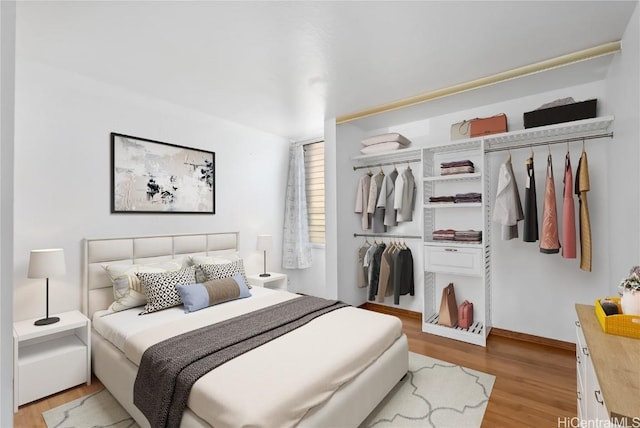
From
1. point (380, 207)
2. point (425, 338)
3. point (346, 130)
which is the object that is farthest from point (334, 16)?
point (425, 338)

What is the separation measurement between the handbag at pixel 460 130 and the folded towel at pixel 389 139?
22.2 inches

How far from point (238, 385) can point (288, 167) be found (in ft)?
11.7

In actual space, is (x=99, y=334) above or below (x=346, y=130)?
below

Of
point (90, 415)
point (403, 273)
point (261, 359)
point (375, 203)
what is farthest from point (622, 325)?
point (90, 415)

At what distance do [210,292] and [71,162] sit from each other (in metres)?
1.60

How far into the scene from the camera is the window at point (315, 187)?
15.0 ft

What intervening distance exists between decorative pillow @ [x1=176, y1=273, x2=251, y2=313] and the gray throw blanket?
16.6 inches

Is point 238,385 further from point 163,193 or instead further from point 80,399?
point 163,193

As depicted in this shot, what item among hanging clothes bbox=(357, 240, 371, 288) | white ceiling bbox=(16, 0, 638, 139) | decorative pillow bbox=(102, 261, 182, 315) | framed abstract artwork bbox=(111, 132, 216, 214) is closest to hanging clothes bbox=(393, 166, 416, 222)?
hanging clothes bbox=(357, 240, 371, 288)

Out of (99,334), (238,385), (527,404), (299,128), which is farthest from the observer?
(299,128)

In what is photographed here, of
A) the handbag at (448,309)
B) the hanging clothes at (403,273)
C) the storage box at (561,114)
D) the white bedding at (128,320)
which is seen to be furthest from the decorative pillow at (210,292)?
the storage box at (561,114)

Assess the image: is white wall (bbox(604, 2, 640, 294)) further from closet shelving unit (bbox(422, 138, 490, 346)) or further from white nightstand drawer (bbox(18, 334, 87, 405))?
white nightstand drawer (bbox(18, 334, 87, 405))

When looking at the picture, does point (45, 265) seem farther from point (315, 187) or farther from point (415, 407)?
point (315, 187)

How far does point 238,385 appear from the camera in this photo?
143 centimetres
